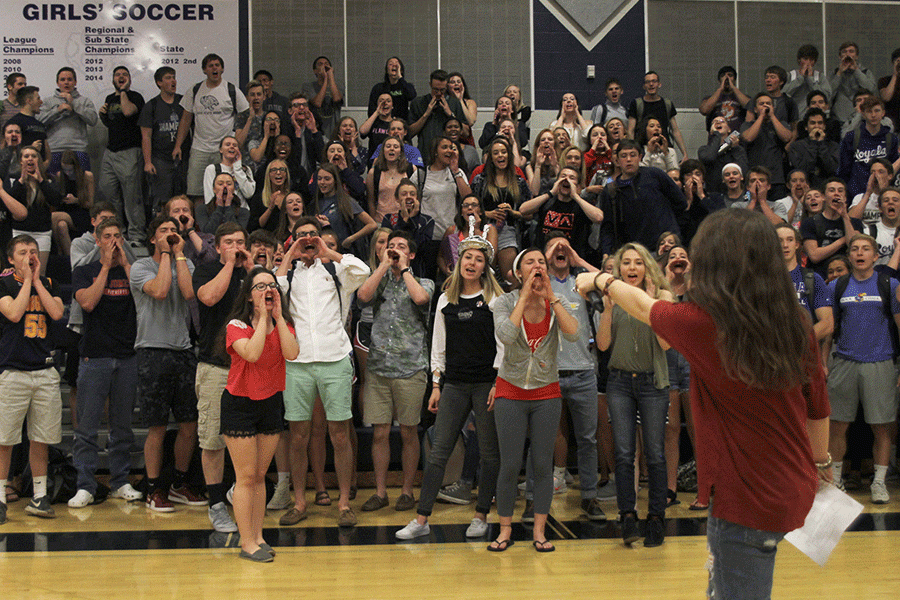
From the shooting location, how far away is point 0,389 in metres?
6.06

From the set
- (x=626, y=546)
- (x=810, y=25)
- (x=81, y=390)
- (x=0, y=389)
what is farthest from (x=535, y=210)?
(x=810, y=25)

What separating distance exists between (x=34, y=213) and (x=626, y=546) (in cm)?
628

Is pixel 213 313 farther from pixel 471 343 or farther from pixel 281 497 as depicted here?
pixel 471 343

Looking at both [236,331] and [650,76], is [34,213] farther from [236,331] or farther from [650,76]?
[650,76]

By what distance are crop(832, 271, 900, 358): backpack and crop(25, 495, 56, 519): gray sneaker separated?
6.15 meters

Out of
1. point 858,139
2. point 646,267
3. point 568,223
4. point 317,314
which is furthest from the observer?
point 858,139

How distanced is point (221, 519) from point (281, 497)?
0.66 metres

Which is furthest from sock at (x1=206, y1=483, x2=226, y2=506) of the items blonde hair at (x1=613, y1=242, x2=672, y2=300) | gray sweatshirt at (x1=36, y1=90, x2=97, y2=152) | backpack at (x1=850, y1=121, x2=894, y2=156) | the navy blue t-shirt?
backpack at (x1=850, y1=121, x2=894, y2=156)

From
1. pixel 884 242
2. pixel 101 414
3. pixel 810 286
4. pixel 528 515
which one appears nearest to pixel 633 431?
pixel 528 515

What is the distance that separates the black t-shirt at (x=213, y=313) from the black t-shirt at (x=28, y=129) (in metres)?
3.98

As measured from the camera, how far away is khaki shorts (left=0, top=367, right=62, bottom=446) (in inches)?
238

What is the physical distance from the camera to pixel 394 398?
20.7ft

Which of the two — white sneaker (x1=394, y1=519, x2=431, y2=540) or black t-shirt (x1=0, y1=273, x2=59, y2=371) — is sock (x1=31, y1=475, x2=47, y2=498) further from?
white sneaker (x1=394, y1=519, x2=431, y2=540)

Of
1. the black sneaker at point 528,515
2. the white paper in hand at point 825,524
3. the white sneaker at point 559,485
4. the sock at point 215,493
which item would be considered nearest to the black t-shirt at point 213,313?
the sock at point 215,493
